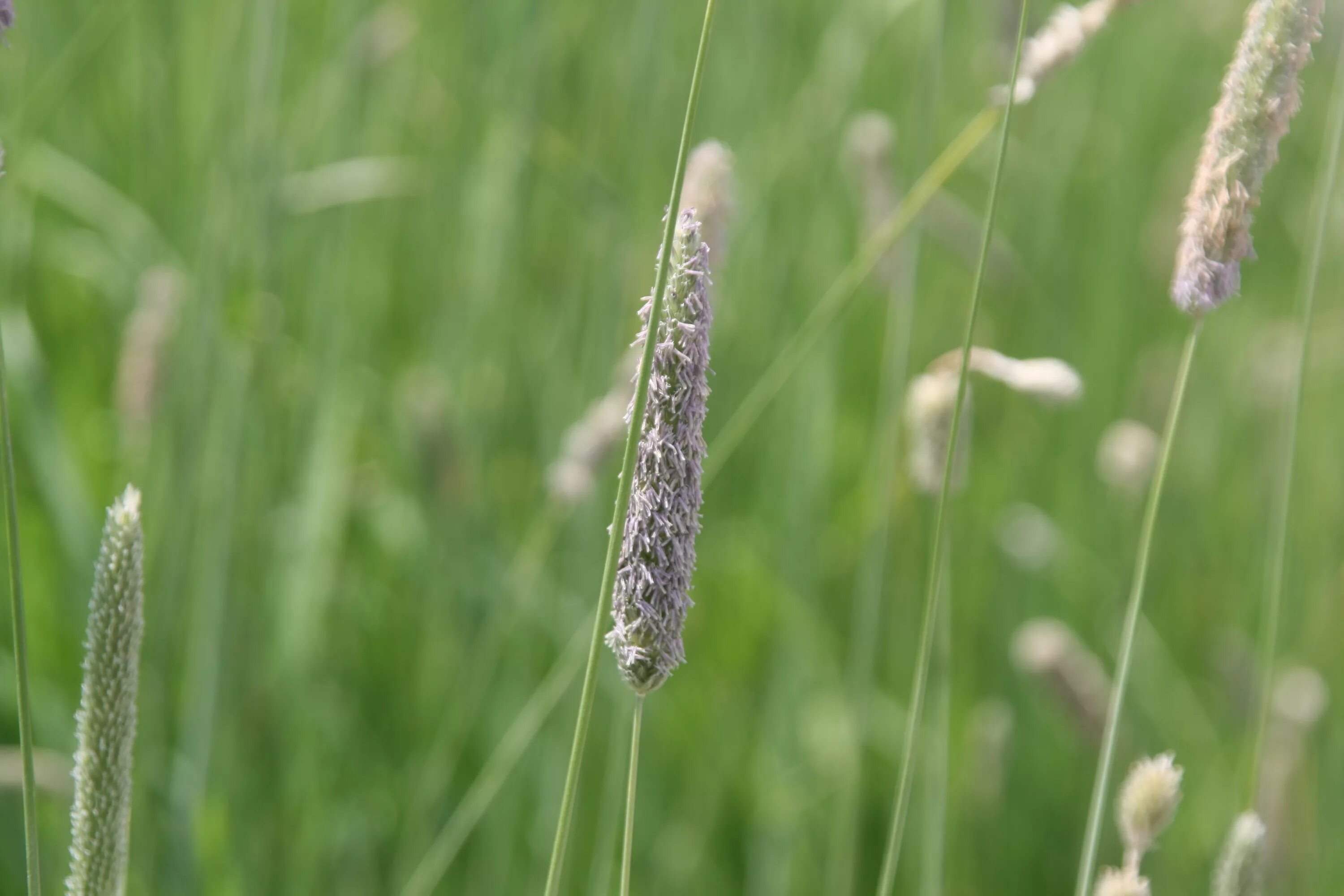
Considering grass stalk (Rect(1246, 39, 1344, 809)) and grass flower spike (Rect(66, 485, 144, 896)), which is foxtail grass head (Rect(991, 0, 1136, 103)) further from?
grass flower spike (Rect(66, 485, 144, 896))

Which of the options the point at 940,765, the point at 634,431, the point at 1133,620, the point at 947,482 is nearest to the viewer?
the point at 634,431

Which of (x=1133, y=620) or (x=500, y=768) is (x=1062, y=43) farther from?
(x=500, y=768)

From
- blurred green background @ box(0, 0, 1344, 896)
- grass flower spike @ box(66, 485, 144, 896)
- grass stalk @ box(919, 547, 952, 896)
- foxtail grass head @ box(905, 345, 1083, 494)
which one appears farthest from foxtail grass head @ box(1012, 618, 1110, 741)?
grass flower spike @ box(66, 485, 144, 896)

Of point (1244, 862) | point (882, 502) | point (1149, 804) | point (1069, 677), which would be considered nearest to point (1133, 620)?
point (1149, 804)

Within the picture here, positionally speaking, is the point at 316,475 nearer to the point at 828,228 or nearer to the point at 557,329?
the point at 557,329

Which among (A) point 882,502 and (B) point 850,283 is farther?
(A) point 882,502

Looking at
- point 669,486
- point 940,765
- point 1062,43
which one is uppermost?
point 1062,43
